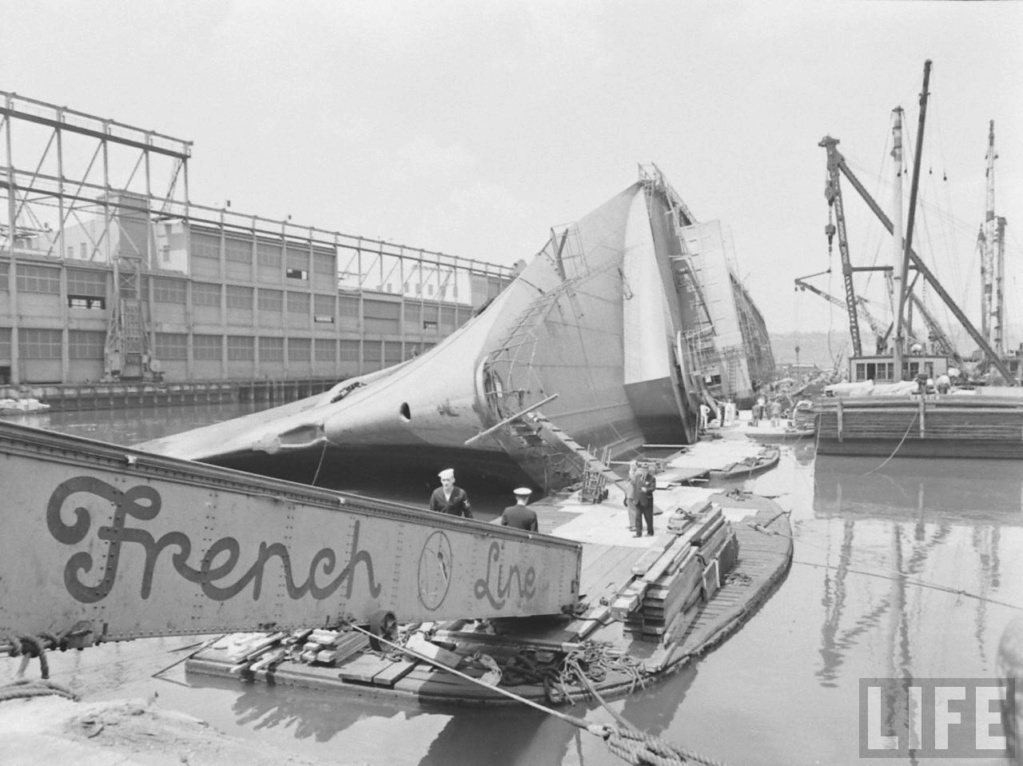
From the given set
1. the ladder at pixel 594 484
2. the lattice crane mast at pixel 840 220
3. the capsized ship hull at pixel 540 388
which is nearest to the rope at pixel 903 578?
the ladder at pixel 594 484

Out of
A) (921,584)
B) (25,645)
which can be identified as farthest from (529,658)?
(921,584)

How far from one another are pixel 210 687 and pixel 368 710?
2111mm

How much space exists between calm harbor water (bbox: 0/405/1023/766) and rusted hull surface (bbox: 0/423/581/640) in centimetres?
153

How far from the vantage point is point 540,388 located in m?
23.0

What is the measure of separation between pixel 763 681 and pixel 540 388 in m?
14.5

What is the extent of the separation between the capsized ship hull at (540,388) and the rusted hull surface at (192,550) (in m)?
12.6

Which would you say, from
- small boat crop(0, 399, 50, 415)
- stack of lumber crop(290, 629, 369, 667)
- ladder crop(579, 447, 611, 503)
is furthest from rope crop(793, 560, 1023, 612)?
small boat crop(0, 399, 50, 415)

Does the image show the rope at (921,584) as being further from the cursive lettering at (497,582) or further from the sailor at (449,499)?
the cursive lettering at (497,582)

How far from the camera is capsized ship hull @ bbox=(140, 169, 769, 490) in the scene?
67.5 feet

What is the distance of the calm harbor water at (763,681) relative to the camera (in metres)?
7.55

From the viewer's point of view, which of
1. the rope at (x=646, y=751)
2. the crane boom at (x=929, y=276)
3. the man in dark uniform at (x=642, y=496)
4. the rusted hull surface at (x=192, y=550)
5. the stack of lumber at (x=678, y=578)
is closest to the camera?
the rusted hull surface at (x=192, y=550)

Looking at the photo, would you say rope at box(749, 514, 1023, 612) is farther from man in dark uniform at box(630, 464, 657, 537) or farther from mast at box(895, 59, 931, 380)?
mast at box(895, 59, 931, 380)

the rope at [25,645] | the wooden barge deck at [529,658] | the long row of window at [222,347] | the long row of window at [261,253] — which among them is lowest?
the wooden barge deck at [529,658]

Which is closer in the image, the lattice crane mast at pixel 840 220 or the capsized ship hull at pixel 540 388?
the capsized ship hull at pixel 540 388
